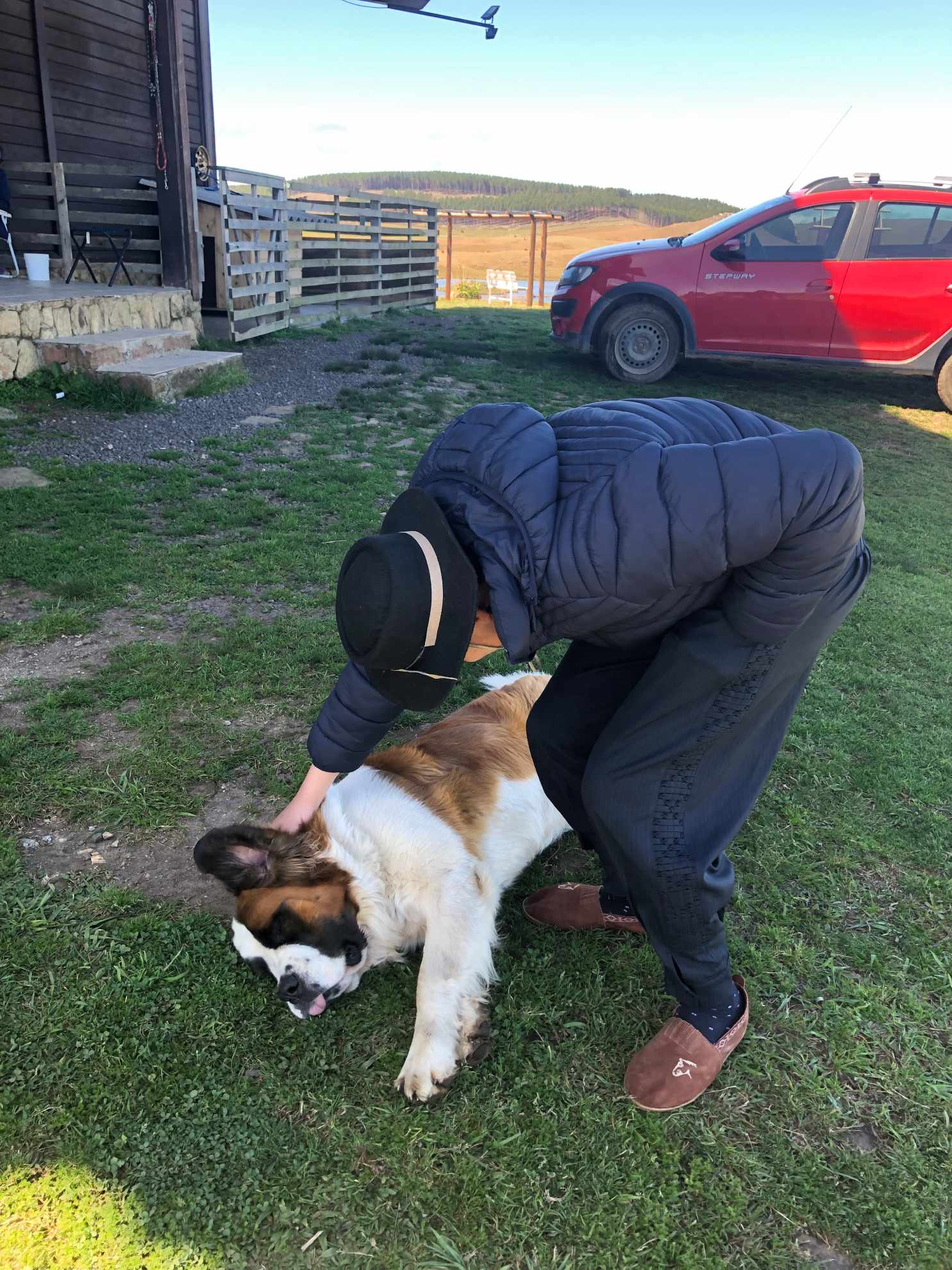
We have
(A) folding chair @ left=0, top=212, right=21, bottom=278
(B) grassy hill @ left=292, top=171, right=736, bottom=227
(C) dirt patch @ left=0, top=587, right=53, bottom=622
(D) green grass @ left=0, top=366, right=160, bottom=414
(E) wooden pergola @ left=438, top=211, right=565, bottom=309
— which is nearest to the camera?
(C) dirt patch @ left=0, top=587, right=53, bottom=622

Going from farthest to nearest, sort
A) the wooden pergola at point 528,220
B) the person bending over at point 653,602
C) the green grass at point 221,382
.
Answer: the wooden pergola at point 528,220, the green grass at point 221,382, the person bending over at point 653,602

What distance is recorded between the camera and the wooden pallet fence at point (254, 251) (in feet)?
35.2

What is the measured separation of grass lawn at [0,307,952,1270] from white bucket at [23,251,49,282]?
7605mm

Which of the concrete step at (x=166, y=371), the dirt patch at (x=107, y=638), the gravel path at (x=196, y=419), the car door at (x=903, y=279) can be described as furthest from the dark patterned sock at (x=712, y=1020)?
the car door at (x=903, y=279)

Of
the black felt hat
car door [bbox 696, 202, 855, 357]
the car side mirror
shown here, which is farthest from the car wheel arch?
the black felt hat

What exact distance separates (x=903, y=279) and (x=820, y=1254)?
30.4 ft

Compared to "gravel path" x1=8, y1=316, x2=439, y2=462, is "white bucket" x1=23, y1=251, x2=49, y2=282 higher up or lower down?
higher up

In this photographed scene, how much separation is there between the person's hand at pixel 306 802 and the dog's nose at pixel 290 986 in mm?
406

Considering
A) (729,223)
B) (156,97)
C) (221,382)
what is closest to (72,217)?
(156,97)

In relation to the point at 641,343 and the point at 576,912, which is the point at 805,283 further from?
the point at 576,912

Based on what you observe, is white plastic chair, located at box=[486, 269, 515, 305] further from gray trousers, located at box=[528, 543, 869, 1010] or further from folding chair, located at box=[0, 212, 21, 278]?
gray trousers, located at box=[528, 543, 869, 1010]

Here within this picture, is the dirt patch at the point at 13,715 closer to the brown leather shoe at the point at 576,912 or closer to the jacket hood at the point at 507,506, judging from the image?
the brown leather shoe at the point at 576,912

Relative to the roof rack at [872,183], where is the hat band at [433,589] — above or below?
below

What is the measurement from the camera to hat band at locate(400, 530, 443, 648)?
1.66 m
